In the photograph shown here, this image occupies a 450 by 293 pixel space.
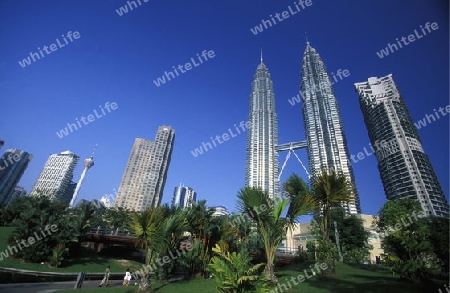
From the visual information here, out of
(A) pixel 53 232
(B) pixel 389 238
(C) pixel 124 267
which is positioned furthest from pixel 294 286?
(C) pixel 124 267

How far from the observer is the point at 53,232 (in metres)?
22.0

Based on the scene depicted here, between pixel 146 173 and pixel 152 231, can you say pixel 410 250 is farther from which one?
pixel 146 173

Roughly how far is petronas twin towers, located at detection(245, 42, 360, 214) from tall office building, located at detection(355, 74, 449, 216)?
15101 mm

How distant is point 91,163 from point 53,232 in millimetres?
151882

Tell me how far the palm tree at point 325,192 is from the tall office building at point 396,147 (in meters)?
87.3

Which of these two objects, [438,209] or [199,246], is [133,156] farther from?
[438,209]

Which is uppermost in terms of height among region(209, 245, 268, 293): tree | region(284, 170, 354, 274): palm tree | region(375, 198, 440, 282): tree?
region(284, 170, 354, 274): palm tree

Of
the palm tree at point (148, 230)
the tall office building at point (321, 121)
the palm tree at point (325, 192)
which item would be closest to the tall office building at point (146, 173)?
the tall office building at point (321, 121)

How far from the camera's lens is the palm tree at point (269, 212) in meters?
11.1

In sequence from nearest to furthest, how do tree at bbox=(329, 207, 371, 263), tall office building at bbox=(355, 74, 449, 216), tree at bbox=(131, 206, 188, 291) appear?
1. tree at bbox=(131, 206, 188, 291)
2. tree at bbox=(329, 207, 371, 263)
3. tall office building at bbox=(355, 74, 449, 216)

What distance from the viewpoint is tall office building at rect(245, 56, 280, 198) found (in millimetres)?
113812

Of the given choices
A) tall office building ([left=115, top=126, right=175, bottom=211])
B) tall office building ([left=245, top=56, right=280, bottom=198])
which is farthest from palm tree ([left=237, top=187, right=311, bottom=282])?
tall office building ([left=115, top=126, right=175, bottom=211])

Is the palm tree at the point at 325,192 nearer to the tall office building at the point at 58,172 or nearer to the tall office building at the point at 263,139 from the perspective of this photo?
the tall office building at the point at 263,139

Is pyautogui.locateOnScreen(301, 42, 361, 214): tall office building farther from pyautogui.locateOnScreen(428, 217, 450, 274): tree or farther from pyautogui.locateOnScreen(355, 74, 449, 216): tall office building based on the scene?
pyautogui.locateOnScreen(428, 217, 450, 274): tree
